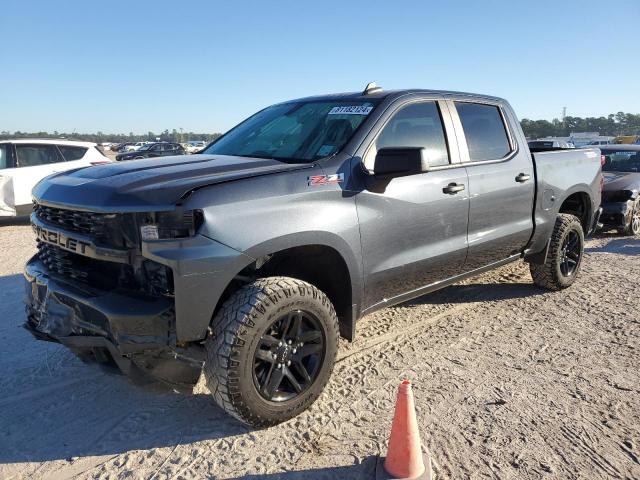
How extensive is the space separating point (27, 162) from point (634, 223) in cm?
1121

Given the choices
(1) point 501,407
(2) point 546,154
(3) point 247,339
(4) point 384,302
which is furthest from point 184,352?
(2) point 546,154

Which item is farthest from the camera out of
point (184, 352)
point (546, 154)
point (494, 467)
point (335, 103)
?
point (546, 154)

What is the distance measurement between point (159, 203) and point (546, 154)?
395 centimetres

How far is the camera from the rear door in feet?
13.6

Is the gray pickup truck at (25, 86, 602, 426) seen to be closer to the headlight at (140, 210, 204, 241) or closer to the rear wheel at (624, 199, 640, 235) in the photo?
the headlight at (140, 210, 204, 241)

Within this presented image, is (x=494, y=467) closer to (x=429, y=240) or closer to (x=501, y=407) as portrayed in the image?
(x=501, y=407)

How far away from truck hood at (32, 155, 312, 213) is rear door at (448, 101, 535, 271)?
1665 millimetres

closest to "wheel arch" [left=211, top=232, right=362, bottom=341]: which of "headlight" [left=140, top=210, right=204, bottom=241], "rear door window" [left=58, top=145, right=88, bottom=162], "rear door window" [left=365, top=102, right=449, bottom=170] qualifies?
"headlight" [left=140, top=210, right=204, bottom=241]

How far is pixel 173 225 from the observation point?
2584mm

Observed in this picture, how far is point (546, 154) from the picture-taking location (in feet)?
16.5

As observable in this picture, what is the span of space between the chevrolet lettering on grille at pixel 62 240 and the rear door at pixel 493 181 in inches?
110

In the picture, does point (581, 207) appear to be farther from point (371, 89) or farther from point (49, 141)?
point (49, 141)

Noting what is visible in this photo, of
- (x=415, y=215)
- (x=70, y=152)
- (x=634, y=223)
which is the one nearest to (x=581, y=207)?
(x=415, y=215)

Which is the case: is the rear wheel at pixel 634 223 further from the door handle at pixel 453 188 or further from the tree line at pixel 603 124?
the tree line at pixel 603 124
